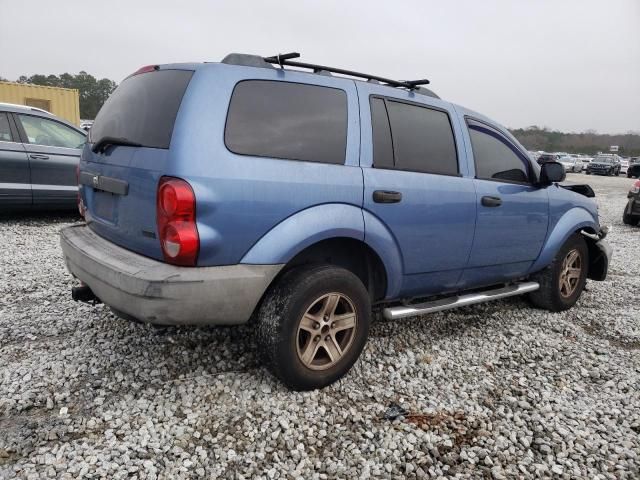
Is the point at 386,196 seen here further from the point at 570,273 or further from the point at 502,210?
the point at 570,273

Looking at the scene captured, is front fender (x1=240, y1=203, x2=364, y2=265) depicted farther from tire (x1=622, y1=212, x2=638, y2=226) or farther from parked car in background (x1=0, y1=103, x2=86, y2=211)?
tire (x1=622, y1=212, x2=638, y2=226)

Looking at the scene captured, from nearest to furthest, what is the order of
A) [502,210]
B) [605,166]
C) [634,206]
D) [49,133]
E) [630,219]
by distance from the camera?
[502,210] < [49,133] < [634,206] < [630,219] < [605,166]

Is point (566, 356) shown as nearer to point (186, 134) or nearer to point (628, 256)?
point (186, 134)

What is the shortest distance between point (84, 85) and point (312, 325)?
5034 cm

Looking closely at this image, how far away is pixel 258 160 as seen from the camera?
2445 millimetres

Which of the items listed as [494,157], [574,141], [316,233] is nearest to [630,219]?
[494,157]

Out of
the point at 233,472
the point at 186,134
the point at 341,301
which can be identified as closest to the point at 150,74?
the point at 186,134

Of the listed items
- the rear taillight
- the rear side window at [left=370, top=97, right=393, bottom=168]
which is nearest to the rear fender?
the rear taillight

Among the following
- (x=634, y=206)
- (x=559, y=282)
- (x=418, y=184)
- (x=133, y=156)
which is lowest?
(x=559, y=282)

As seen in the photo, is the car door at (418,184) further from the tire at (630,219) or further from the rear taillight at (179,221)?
the tire at (630,219)

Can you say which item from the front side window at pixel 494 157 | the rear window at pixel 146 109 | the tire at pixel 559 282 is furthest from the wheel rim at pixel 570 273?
the rear window at pixel 146 109

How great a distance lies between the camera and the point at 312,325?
8.89 ft

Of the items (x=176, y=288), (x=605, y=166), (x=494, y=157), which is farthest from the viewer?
(x=605, y=166)

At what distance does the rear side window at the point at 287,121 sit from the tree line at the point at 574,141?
74130mm
